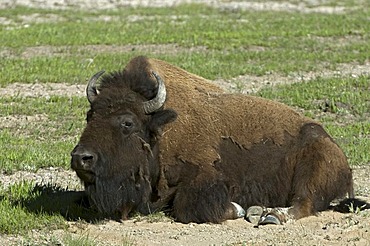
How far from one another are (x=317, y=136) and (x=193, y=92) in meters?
1.43

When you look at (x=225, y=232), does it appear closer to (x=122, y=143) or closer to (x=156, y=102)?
(x=122, y=143)

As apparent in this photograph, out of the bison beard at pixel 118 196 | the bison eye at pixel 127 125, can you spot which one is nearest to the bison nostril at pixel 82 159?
the bison beard at pixel 118 196

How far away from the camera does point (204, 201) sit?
26.7 ft

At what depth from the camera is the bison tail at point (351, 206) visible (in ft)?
27.1

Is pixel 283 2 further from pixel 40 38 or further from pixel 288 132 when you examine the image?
pixel 288 132

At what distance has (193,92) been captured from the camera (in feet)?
29.3

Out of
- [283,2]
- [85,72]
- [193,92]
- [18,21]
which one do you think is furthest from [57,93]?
[283,2]

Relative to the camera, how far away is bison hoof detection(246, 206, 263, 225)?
26.8ft

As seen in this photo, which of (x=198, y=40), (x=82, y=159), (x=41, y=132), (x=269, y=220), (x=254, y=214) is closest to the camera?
(x=82, y=159)

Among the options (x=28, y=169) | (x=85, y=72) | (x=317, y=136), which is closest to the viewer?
Answer: (x=317, y=136)

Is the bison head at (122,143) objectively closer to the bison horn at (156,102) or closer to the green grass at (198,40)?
the bison horn at (156,102)

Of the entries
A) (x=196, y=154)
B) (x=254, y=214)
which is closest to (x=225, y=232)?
(x=254, y=214)

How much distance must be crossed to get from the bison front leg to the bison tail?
1073mm

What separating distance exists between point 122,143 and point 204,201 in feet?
3.38
